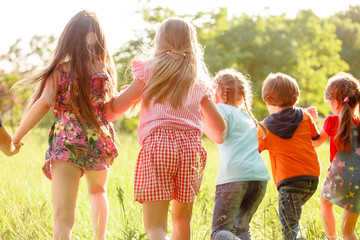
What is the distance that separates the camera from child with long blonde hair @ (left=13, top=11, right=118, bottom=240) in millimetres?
2695

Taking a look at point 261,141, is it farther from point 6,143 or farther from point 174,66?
point 6,143

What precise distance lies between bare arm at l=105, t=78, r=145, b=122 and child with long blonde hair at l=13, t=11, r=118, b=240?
0.07 ft

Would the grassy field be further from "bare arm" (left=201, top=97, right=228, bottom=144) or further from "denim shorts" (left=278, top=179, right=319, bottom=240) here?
"bare arm" (left=201, top=97, right=228, bottom=144)

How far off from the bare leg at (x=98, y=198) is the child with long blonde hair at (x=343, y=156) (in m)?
1.65

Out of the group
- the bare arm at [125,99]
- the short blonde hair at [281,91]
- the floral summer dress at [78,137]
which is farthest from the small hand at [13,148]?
the short blonde hair at [281,91]

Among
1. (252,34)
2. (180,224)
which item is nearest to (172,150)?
(180,224)

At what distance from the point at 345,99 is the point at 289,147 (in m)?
0.59

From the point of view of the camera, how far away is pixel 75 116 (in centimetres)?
277

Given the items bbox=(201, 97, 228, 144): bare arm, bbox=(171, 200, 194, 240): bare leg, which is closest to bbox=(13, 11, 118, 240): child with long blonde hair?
bbox=(171, 200, 194, 240): bare leg

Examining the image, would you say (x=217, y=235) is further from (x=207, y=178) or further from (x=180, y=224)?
(x=207, y=178)

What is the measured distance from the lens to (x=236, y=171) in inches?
121

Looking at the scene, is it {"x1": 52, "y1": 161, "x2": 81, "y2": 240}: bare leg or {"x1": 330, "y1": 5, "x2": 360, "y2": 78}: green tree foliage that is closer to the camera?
{"x1": 52, "y1": 161, "x2": 81, "y2": 240}: bare leg

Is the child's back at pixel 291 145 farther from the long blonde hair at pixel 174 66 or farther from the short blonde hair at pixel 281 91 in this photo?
the long blonde hair at pixel 174 66

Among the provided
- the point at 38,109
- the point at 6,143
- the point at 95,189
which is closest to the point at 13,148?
the point at 6,143
